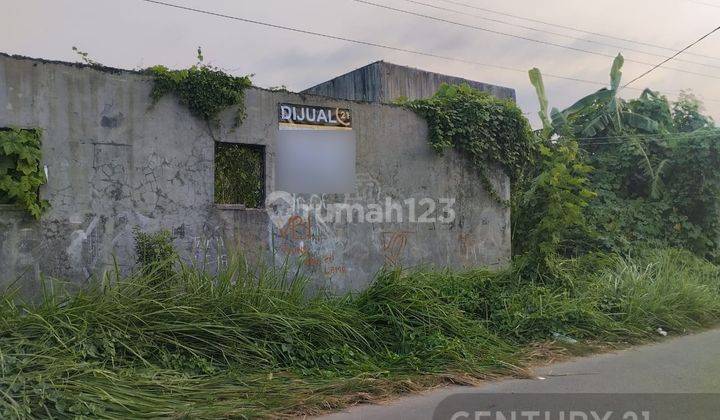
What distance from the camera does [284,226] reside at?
27.7 ft

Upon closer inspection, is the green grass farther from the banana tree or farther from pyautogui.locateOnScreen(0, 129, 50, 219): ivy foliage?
the banana tree

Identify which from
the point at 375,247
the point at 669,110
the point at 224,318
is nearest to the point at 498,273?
the point at 375,247

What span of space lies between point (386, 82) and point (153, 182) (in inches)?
281

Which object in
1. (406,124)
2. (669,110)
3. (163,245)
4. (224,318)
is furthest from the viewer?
(669,110)

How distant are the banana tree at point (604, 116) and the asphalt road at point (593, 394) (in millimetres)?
8103

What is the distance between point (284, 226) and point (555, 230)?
4.07 meters

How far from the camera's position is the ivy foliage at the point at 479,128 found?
9969 mm

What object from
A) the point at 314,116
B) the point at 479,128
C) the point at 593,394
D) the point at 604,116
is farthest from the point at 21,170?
the point at 604,116

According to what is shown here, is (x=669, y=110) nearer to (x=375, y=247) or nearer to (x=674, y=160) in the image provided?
(x=674, y=160)

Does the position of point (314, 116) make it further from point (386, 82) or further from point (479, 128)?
point (386, 82)

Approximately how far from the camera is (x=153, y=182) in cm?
754

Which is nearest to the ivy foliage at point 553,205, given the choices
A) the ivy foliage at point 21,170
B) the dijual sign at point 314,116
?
the dijual sign at point 314,116

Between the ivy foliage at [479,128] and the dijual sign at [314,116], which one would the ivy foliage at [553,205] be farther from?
the dijual sign at [314,116]

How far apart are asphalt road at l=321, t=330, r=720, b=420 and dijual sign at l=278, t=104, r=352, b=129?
4329mm
